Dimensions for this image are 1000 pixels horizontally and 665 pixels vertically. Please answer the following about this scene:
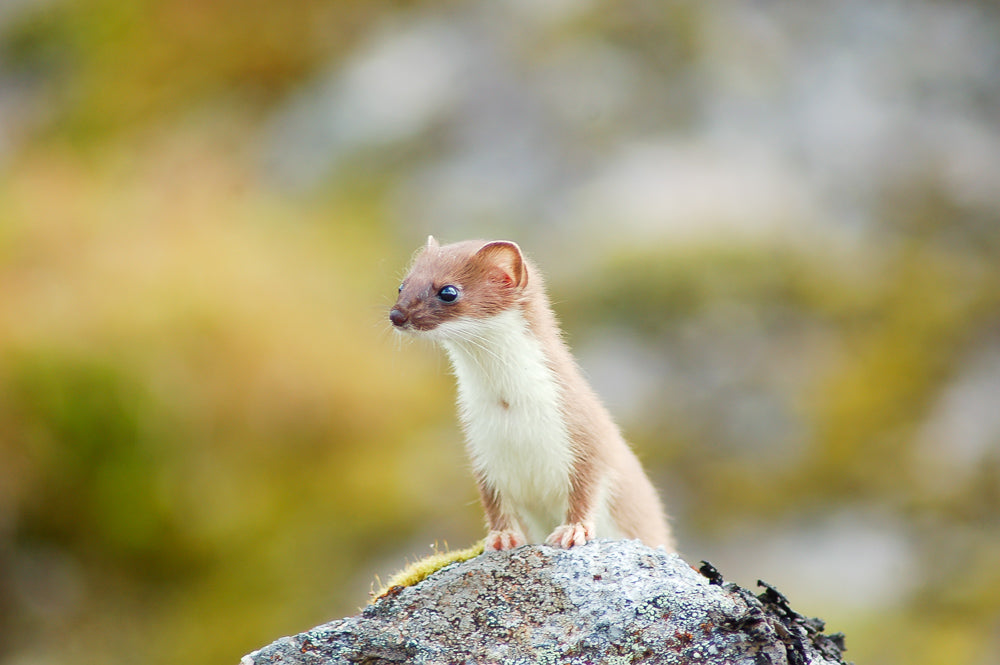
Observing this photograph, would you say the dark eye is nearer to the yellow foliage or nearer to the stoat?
the stoat

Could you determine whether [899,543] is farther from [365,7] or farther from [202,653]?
[365,7]

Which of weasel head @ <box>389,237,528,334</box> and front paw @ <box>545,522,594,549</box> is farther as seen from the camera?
weasel head @ <box>389,237,528,334</box>

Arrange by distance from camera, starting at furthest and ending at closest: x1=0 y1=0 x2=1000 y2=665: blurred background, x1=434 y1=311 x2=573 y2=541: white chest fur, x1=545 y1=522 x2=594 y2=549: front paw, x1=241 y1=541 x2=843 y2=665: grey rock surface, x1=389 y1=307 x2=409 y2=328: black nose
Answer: x1=0 y1=0 x2=1000 y2=665: blurred background
x1=434 y1=311 x2=573 y2=541: white chest fur
x1=389 y1=307 x2=409 y2=328: black nose
x1=545 y1=522 x2=594 y2=549: front paw
x1=241 y1=541 x2=843 y2=665: grey rock surface

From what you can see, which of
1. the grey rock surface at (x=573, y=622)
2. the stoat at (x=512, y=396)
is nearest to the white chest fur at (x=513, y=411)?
the stoat at (x=512, y=396)

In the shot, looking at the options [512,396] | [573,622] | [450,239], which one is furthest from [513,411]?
[450,239]

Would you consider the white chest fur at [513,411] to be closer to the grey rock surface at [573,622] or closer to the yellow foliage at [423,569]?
the yellow foliage at [423,569]

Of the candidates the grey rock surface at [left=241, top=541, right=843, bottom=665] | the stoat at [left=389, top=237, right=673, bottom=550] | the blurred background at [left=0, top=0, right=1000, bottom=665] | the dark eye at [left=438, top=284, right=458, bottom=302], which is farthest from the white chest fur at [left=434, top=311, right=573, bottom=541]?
the blurred background at [left=0, top=0, right=1000, bottom=665]

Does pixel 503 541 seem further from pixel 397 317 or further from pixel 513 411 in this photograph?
pixel 397 317

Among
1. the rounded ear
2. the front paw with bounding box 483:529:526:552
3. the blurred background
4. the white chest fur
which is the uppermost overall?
the blurred background
